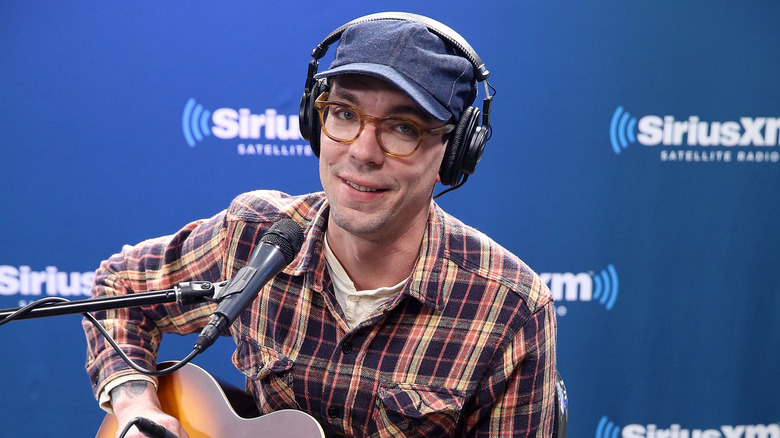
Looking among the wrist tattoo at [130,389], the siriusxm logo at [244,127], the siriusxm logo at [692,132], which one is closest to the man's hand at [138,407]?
the wrist tattoo at [130,389]

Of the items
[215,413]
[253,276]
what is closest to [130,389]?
[215,413]

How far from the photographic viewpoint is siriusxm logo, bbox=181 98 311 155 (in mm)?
2361

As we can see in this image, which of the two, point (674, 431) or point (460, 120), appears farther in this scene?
point (674, 431)

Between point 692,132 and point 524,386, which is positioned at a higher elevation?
point 692,132

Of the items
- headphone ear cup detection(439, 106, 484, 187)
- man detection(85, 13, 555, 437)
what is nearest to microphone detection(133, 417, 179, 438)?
man detection(85, 13, 555, 437)

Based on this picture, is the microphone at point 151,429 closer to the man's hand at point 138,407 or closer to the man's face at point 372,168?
the man's hand at point 138,407

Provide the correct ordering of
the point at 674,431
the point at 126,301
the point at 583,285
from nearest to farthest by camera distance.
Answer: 1. the point at 126,301
2. the point at 583,285
3. the point at 674,431

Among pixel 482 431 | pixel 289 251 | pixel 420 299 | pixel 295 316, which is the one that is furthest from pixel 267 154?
pixel 289 251

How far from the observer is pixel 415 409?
145 cm

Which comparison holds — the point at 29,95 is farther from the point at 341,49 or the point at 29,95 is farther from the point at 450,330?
the point at 450,330

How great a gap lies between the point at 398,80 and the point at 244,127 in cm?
122

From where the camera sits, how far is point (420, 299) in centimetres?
147

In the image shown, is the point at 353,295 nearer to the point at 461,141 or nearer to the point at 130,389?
the point at 461,141

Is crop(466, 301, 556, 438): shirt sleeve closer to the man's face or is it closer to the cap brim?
the man's face
